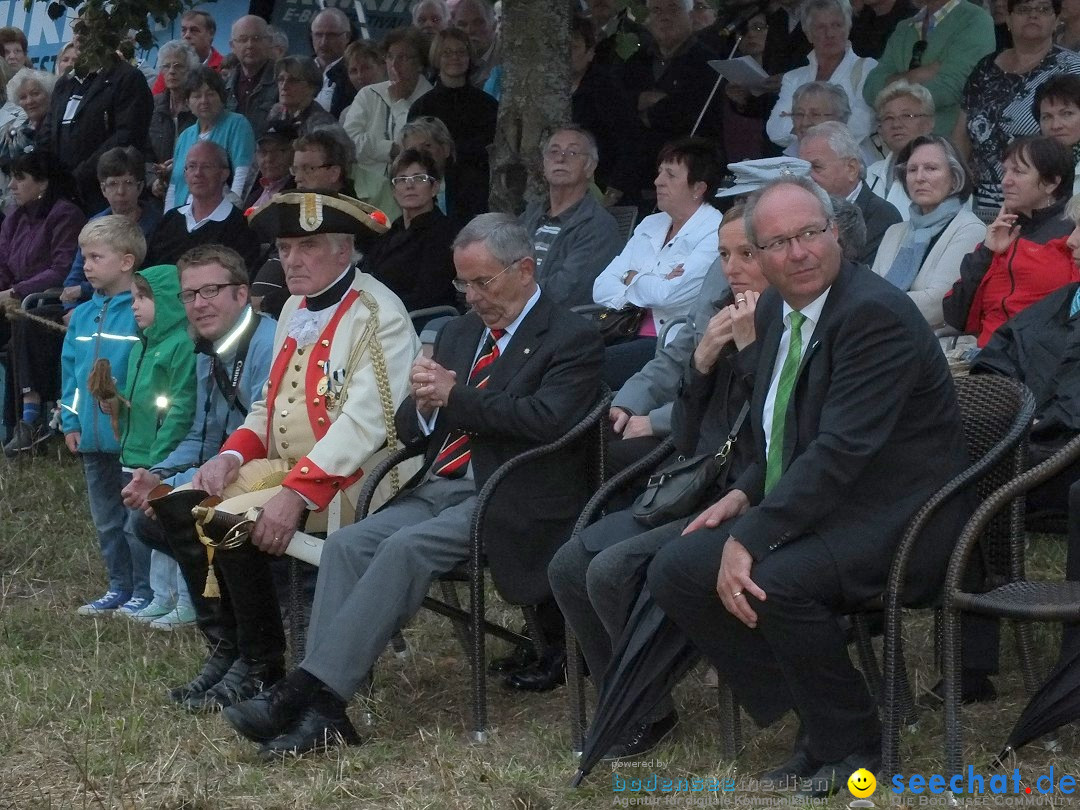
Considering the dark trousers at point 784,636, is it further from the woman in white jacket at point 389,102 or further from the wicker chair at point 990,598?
the woman in white jacket at point 389,102

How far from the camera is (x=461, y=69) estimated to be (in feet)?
31.1

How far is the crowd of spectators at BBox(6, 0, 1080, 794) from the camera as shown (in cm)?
483

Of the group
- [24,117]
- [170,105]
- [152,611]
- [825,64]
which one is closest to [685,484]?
[152,611]

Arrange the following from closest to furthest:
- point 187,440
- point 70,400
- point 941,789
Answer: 1. point 941,789
2. point 187,440
3. point 70,400

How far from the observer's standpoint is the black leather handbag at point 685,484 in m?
4.88

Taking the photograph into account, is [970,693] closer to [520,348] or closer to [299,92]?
[520,348]

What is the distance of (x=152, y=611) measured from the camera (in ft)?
23.1

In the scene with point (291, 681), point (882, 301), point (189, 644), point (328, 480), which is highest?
point (882, 301)

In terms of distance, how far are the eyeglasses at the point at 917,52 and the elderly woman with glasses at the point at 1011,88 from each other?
21.3 inches

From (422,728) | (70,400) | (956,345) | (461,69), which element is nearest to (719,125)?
(461,69)

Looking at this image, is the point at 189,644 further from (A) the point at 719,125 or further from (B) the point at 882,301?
(A) the point at 719,125

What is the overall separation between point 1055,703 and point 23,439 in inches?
289

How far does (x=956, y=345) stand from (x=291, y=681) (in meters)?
2.70

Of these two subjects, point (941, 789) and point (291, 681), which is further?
point (291, 681)
